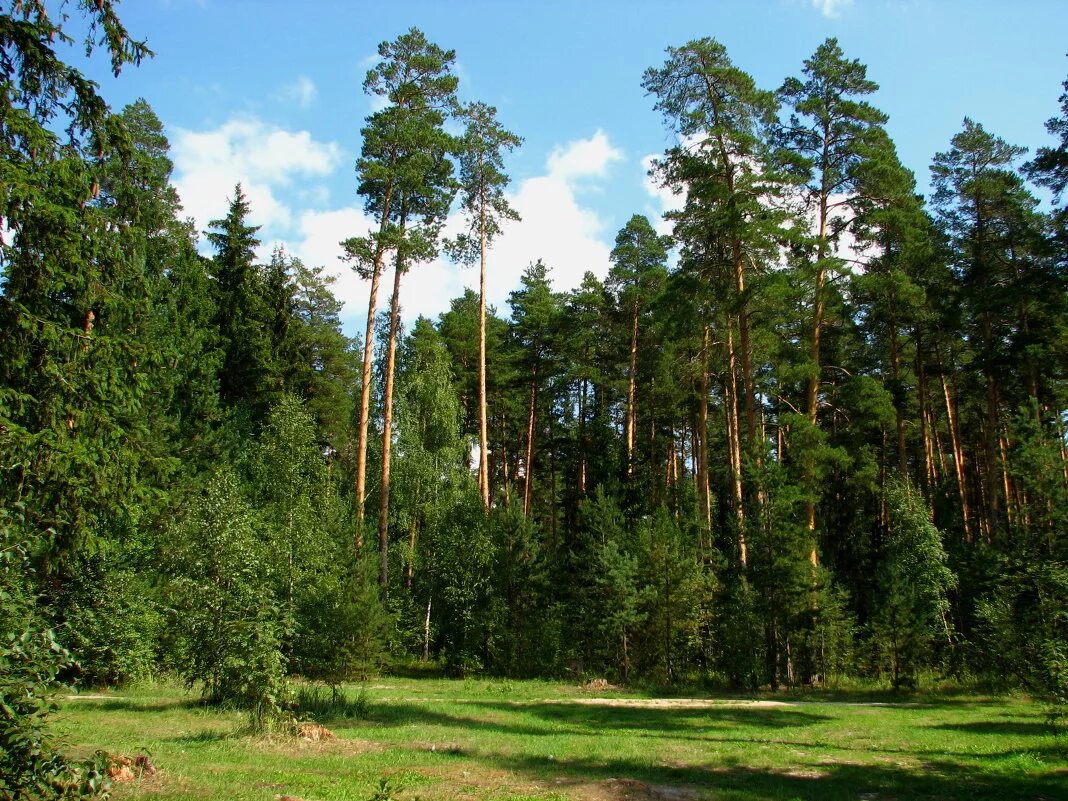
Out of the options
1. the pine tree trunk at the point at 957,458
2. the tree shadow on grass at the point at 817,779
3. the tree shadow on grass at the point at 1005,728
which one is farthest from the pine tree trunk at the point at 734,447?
the tree shadow on grass at the point at 817,779

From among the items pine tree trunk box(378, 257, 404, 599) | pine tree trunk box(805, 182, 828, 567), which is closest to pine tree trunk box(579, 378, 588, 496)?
pine tree trunk box(378, 257, 404, 599)

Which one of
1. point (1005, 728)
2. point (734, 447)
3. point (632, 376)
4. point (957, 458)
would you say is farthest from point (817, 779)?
point (957, 458)

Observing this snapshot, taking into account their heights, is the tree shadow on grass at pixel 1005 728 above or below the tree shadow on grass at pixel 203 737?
below

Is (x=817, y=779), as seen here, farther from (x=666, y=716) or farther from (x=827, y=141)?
(x=827, y=141)

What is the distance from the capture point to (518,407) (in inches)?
1549

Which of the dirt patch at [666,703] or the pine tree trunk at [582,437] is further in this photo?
the pine tree trunk at [582,437]

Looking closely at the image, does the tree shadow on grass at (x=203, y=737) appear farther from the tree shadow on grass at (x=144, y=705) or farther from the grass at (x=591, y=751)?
the tree shadow on grass at (x=144, y=705)

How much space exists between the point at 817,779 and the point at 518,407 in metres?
30.5

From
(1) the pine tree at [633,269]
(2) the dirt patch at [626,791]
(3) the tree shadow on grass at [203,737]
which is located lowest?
(2) the dirt patch at [626,791]

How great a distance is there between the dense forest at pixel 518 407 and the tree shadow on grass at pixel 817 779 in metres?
2.76

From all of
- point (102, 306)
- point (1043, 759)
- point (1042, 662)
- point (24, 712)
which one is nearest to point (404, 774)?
point (24, 712)

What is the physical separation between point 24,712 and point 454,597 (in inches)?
807

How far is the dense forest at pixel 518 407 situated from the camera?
1002cm

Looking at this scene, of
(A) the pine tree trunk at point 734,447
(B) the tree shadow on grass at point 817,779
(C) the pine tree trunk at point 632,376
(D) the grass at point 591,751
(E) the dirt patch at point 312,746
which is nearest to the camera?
(D) the grass at point 591,751
